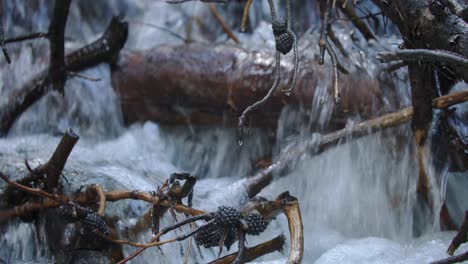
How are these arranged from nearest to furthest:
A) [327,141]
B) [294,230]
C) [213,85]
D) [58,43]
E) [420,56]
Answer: [420,56], [294,230], [327,141], [58,43], [213,85]

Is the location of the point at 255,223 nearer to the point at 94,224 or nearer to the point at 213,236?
the point at 213,236

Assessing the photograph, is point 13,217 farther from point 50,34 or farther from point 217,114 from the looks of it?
point 217,114

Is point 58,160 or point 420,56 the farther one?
point 58,160

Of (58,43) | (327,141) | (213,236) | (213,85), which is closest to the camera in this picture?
(213,236)

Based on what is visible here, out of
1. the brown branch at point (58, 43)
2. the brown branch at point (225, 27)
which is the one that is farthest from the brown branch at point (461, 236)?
the brown branch at point (225, 27)

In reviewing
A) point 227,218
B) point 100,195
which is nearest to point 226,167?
point 100,195

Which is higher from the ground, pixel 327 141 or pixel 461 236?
pixel 327 141
